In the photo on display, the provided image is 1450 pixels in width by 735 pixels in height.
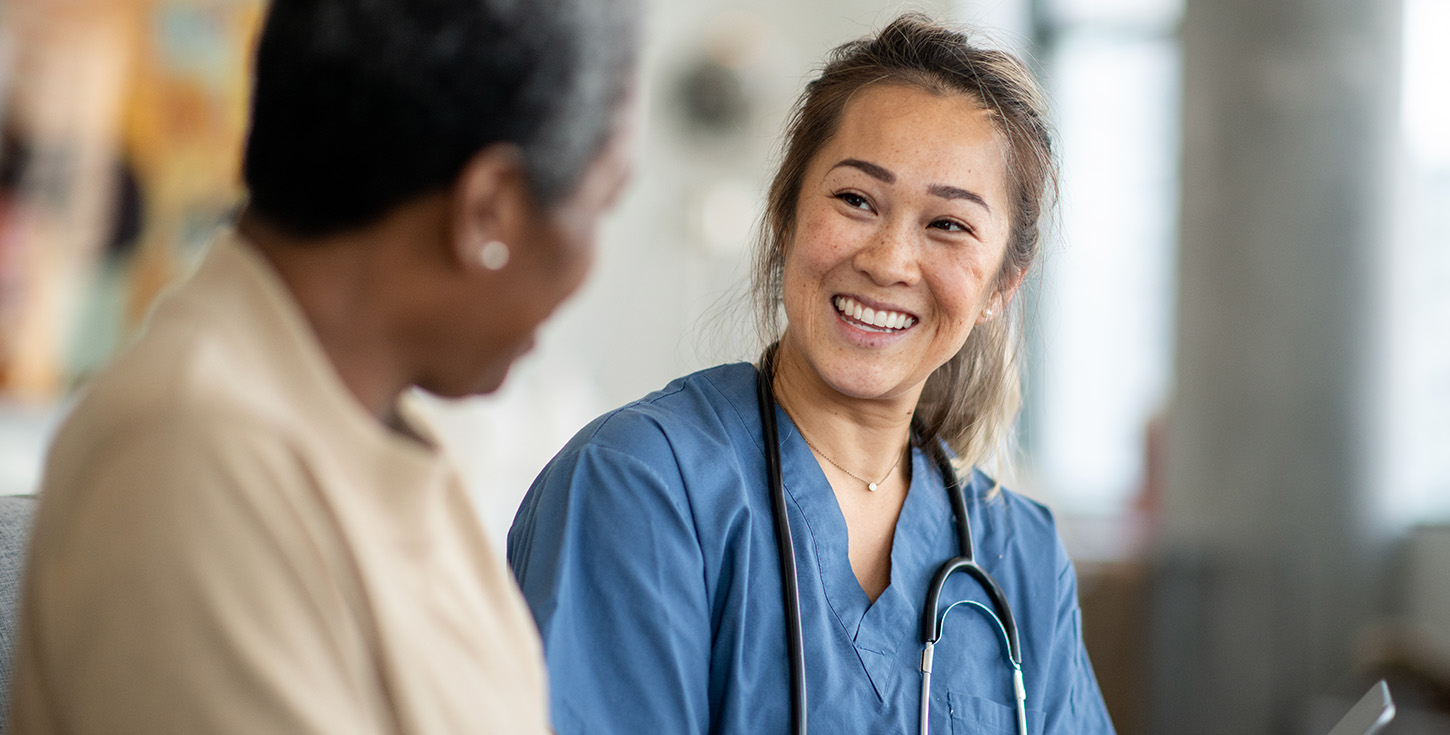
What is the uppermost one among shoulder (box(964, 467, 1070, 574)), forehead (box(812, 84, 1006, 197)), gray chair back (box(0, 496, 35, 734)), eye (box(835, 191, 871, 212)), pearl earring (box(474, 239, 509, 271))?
forehead (box(812, 84, 1006, 197))

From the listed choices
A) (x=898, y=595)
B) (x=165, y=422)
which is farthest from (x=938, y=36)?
(x=165, y=422)

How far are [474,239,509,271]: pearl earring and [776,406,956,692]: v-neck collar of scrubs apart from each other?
27.3 inches

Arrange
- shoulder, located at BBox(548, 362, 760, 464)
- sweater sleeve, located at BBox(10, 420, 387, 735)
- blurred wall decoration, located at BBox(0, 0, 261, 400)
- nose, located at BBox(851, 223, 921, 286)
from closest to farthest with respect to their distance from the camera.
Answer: sweater sleeve, located at BBox(10, 420, 387, 735) → shoulder, located at BBox(548, 362, 760, 464) → nose, located at BBox(851, 223, 921, 286) → blurred wall decoration, located at BBox(0, 0, 261, 400)

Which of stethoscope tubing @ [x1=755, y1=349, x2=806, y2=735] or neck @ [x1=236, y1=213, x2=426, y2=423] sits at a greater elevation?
neck @ [x1=236, y1=213, x2=426, y2=423]

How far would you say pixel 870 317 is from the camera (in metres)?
1.36

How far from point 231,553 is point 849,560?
86 cm

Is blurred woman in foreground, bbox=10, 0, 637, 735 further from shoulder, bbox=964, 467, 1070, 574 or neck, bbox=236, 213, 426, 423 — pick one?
shoulder, bbox=964, 467, 1070, 574

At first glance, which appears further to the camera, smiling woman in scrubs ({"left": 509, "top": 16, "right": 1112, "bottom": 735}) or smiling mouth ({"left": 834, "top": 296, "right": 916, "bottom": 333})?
smiling mouth ({"left": 834, "top": 296, "right": 916, "bottom": 333})

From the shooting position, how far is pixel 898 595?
51.7 inches

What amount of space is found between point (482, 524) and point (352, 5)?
347mm

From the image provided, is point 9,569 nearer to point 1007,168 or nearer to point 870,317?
point 870,317

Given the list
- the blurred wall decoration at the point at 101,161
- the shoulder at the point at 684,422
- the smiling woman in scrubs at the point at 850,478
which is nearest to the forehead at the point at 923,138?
the smiling woman in scrubs at the point at 850,478

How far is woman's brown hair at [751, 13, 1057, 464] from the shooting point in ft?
4.64

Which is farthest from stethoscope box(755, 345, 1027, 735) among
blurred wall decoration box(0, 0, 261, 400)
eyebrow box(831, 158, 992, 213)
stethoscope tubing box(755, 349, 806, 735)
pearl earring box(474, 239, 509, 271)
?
blurred wall decoration box(0, 0, 261, 400)
